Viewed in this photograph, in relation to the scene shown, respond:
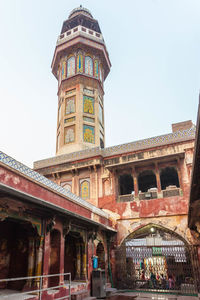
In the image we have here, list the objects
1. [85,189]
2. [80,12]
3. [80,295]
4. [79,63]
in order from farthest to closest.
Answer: [80,12]
[79,63]
[85,189]
[80,295]

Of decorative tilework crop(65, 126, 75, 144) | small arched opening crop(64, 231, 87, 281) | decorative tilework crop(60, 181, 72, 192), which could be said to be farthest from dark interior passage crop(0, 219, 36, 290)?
decorative tilework crop(65, 126, 75, 144)

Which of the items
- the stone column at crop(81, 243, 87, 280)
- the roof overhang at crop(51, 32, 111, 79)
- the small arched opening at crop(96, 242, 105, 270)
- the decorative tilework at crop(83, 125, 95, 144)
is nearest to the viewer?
the stone column at crop(81, 243, 87, 280)

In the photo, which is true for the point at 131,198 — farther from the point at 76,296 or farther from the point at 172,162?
the point at 76,296

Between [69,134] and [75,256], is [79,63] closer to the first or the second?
[69,134]

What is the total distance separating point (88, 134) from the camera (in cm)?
2089

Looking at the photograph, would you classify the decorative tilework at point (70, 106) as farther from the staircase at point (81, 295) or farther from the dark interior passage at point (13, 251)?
the staircase at point (81, 295)

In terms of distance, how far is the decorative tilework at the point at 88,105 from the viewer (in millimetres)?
21781

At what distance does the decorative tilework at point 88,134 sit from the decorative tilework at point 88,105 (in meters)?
1.62

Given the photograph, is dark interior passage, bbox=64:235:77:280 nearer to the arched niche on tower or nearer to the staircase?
the staircase

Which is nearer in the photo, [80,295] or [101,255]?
[80,295]

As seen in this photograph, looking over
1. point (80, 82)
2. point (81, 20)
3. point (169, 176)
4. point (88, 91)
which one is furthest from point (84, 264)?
point (81, 20)

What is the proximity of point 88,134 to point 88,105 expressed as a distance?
3.00m

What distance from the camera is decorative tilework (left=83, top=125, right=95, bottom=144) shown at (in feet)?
67.7

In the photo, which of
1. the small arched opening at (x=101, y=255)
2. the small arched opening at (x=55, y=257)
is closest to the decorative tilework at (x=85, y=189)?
the small arched opening at (x=101, y=255)
